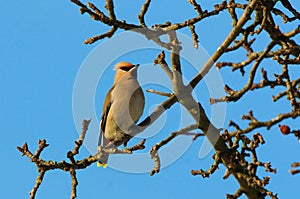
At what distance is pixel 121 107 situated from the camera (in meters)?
7.86

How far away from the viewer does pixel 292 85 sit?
14.5 ft

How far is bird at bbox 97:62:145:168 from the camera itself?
768 cm

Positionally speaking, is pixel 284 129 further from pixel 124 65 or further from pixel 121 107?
pixel 124 65

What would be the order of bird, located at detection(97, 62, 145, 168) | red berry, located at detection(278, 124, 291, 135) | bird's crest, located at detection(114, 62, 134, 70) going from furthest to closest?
bird's crest, located at detection(114, 62, 134, 70) < bird, located at detection(97, 62, 145, 168) < red berry, located at detection(278, 124, 291, 135)

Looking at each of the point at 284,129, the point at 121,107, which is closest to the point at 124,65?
the point at 121,107

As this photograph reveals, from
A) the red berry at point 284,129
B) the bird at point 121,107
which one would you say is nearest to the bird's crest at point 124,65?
the bird at point 121,107

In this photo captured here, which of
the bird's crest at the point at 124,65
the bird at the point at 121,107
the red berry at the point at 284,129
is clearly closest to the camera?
the red berry at the point at 284,129

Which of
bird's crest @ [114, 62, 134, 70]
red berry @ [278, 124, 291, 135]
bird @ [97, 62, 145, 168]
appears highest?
bird's crest @ [114, 62, 134, 70]

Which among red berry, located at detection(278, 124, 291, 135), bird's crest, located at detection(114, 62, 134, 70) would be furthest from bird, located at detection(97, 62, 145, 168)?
red berry, located at detection(278, 124, 291, 135)

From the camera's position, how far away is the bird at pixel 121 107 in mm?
7684

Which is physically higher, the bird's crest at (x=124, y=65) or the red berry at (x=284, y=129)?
the bird's crest at (x=124, y=65)

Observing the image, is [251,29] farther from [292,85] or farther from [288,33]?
[292,85]

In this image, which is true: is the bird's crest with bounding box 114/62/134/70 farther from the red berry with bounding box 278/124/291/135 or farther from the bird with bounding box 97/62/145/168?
the red berry with bounding box 278/124/291/135

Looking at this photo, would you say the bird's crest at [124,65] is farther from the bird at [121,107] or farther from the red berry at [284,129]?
the red berry at [284,129]
